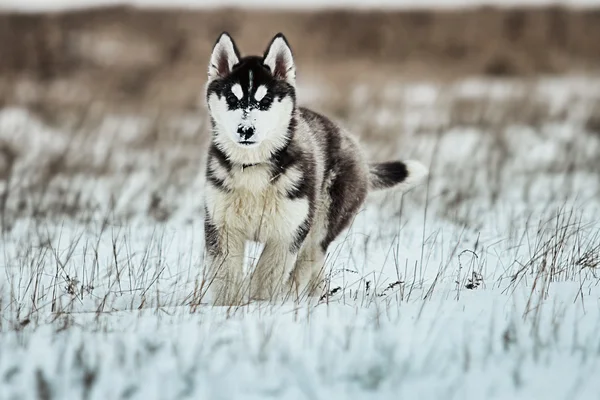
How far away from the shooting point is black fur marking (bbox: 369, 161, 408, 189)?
661cm

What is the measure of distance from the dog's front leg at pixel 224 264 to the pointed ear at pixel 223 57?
1.12 meters

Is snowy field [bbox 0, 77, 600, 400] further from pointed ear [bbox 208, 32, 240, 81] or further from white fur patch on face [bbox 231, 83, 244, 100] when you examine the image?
pointed ear [bbox 208, 32, 240, 81]

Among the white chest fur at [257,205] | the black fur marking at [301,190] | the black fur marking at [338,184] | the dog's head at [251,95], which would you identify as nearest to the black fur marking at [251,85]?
the dog's head at [251,95]

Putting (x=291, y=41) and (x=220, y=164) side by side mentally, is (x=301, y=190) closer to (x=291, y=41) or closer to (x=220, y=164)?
(x=220, y=164)

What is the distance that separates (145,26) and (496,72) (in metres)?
8.30

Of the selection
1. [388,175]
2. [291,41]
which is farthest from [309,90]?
[388,175]

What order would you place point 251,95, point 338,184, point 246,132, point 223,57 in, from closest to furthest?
point 246,132 → point 251,95 → point 223,57 → point 338,184

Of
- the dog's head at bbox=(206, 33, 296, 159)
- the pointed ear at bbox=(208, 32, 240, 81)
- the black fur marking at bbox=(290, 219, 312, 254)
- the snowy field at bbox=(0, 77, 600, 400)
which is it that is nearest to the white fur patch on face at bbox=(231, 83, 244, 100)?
the dog's head at bbox=(206, 33, 296, 159)

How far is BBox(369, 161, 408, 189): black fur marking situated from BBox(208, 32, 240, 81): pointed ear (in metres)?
1.64

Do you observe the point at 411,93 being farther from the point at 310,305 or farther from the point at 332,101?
the point at 310,305

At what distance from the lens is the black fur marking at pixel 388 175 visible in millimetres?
6609

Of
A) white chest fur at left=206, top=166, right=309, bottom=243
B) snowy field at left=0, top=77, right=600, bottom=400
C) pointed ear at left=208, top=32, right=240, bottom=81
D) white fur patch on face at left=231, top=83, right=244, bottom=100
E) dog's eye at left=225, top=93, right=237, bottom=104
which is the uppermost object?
pointed ear at left=208, top=32, right=240, bottom=81

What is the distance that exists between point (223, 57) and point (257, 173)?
0.93m

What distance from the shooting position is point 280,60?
5.64 meters
